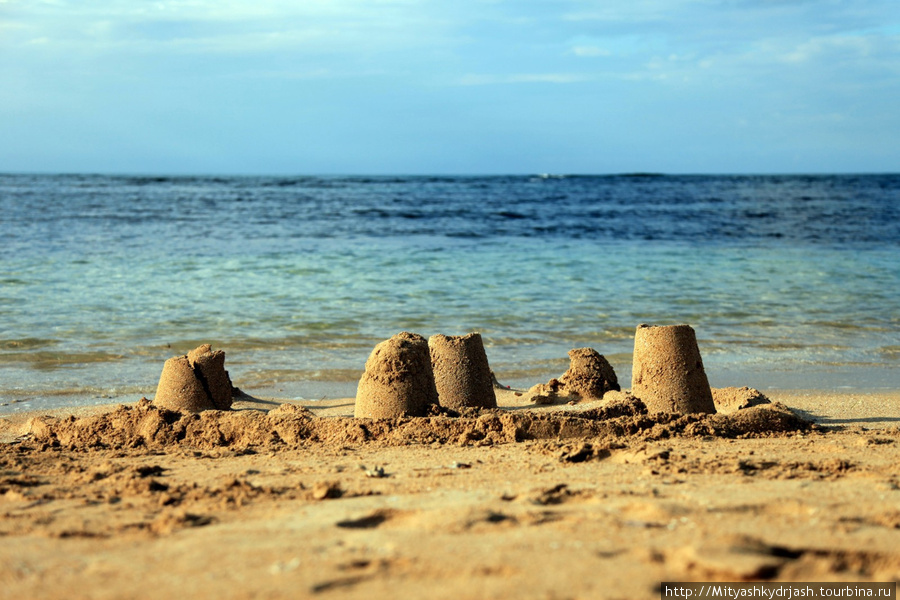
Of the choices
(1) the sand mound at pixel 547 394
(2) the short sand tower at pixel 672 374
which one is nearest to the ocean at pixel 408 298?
(1) the sand mound at pixel 547 394

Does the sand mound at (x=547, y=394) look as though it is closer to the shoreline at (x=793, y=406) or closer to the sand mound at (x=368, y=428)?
the shoreline at (x=793, y=406)

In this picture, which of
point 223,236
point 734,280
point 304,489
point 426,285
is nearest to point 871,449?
point 304,489

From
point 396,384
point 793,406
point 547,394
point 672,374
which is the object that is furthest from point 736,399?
point 396,384

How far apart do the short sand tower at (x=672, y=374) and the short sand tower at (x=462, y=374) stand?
A: 1059 millimetres

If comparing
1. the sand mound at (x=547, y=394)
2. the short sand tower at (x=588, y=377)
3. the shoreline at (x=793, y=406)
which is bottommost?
the shoreline at (x=793, y=406)

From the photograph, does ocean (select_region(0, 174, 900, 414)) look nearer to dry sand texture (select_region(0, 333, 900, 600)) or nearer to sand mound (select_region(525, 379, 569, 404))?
sand mound (select_region(525, 379, 569, 404))

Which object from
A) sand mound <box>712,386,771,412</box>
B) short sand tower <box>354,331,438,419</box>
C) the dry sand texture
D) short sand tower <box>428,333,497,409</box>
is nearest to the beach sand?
the dry sand texture

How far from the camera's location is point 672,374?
525 centimetres

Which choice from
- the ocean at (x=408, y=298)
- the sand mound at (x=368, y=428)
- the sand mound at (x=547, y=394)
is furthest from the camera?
the ocean at (x=408, y=298)

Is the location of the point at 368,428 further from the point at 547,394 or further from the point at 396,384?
the point at 547,394

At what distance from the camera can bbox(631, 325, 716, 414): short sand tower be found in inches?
206

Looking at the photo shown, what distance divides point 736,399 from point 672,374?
82 centimetres

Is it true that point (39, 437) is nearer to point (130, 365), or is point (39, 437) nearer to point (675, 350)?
point (130, 365)

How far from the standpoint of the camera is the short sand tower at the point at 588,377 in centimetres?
604
